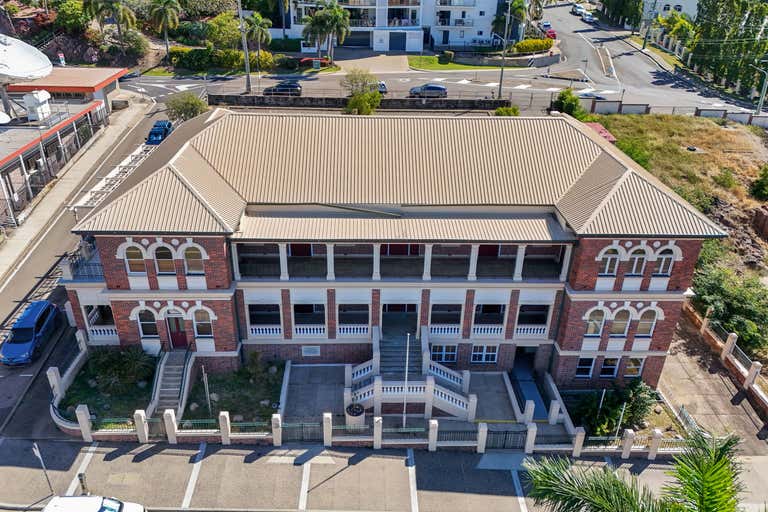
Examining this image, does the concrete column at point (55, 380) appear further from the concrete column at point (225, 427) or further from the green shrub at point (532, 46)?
the green shrub at point (532, 46)

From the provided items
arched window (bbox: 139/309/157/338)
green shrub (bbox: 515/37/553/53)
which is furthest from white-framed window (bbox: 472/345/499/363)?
green shrub (bbox: 515/37/553/53)

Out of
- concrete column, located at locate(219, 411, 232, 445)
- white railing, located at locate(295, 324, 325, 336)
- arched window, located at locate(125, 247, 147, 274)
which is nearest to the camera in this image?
concrete column, located at locate(219, 411, 232, 445)

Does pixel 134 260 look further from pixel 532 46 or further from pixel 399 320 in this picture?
pixel 532 46

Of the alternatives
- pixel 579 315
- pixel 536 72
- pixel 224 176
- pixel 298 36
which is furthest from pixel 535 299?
pixel 298 36

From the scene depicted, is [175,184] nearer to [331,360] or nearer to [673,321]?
[331,360]

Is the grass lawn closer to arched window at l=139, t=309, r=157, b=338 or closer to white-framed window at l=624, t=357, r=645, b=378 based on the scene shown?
arched window at l=139, t=309, r=157, b=338

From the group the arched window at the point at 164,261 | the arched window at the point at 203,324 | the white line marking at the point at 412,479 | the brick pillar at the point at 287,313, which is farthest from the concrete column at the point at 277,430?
the arched window at the point at 164,261
